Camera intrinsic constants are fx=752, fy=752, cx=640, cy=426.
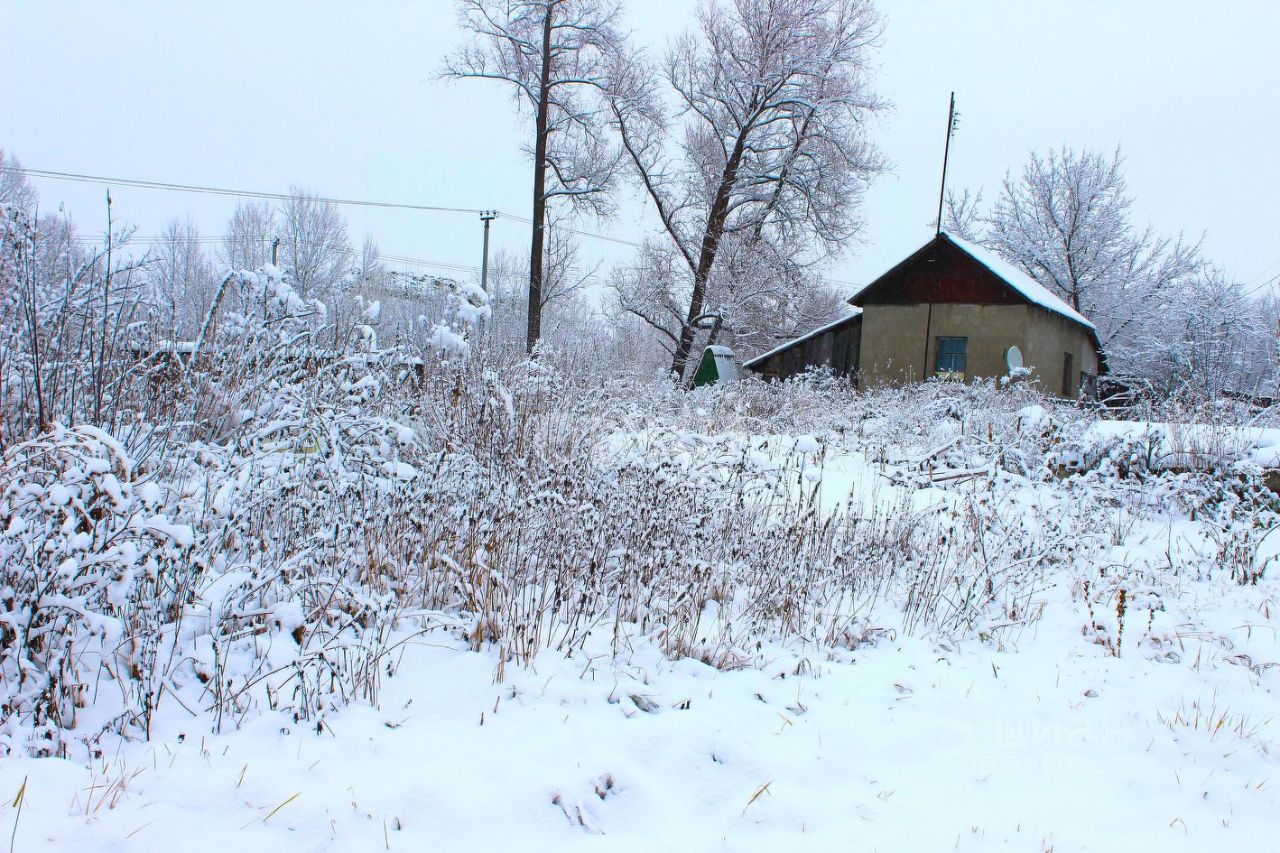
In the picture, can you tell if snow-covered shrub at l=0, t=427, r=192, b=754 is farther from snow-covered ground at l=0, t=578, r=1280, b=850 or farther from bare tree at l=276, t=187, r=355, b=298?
bare tree at l=276, t=187, r=355, b=298

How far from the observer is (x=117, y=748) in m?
2.14

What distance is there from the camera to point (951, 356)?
19.3 m

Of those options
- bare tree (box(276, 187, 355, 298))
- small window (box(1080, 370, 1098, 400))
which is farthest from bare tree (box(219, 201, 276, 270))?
→ small window (box(1080, 370, 1098, 400))

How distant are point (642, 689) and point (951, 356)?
18.5 meters

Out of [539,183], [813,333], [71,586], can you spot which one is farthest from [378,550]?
[813,333]

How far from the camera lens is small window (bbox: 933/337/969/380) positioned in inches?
752

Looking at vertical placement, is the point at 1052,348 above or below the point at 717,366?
above

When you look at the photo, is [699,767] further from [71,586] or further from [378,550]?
[71,586]

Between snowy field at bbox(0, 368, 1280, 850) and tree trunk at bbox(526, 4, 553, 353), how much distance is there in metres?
14.0

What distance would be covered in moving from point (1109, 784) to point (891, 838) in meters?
0.91

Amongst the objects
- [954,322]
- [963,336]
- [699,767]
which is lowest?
[699,767]

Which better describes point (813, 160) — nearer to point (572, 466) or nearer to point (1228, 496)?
point (1228, 496)

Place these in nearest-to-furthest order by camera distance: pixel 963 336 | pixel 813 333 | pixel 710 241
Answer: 1. pixel 963 336
2. pixel 710 241
3. pixel 813 333

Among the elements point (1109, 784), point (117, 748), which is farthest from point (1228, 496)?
point (117, 748)
